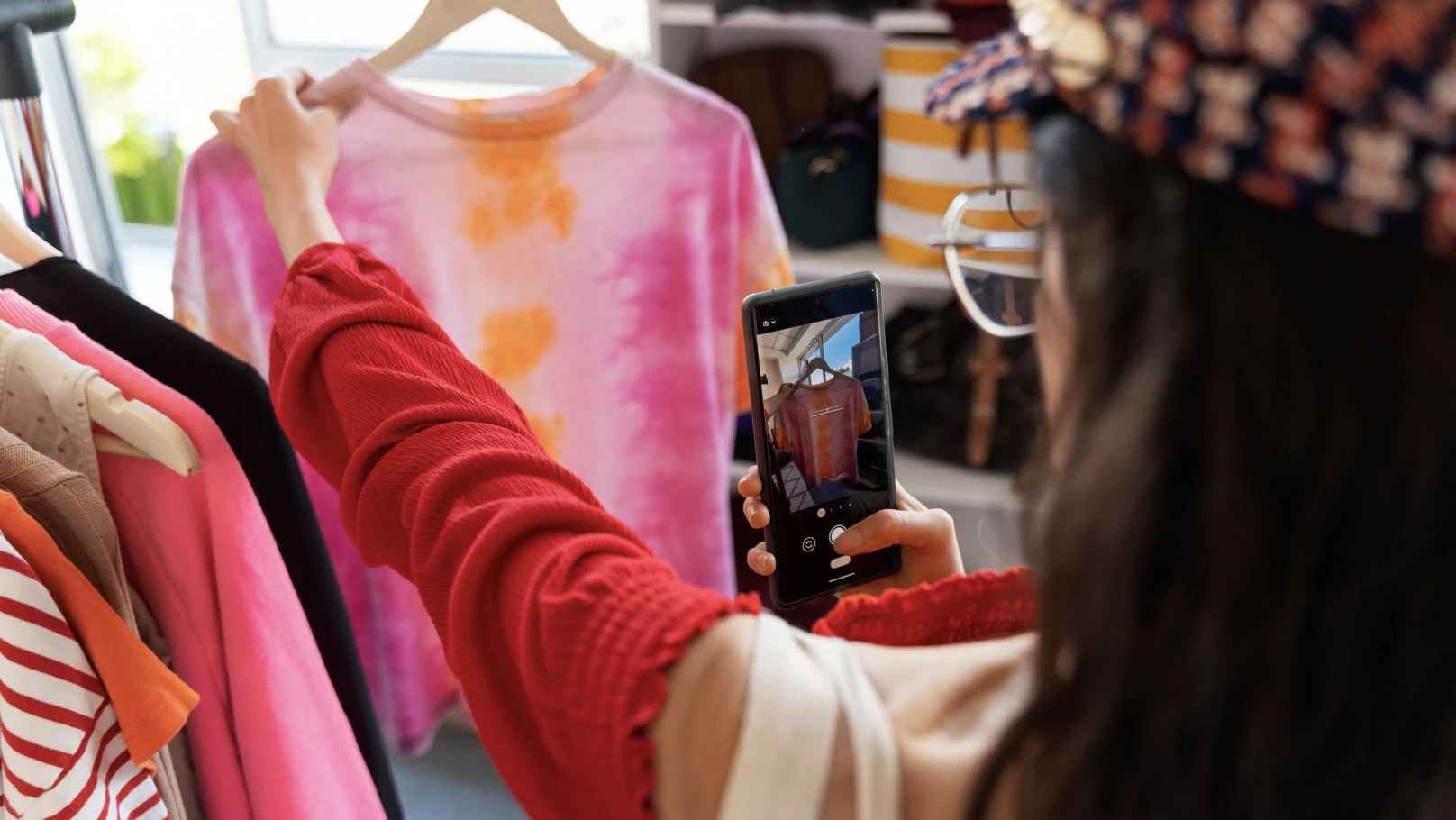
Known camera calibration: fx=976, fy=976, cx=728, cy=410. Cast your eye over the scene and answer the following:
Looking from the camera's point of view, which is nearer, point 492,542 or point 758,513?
point 492,542

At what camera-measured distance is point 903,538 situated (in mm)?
695

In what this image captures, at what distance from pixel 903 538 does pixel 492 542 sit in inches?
13.2

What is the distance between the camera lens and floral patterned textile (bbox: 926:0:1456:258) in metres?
0.26

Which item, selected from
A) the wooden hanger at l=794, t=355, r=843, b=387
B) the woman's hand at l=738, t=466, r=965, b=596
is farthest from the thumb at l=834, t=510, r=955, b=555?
the wooden hanger at l=794, t=355, r=843, b=387

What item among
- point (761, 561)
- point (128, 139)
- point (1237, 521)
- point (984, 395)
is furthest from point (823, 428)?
point (128, 139)

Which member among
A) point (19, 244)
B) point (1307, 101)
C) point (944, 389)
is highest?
point (1307, 101)

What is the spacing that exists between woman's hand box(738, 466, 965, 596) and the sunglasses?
0.47 feet

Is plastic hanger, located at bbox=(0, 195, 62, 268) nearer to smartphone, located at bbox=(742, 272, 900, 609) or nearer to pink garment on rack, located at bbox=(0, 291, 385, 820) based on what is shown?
pink garment on rack, located at bbox=(0, 291, 385, 820)

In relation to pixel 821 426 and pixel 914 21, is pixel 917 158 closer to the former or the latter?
pixel 914 21

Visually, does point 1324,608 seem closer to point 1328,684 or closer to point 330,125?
point 1328,684

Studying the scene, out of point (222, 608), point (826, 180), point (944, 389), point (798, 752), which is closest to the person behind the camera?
point (798, 752)

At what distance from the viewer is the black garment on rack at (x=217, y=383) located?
68 cm

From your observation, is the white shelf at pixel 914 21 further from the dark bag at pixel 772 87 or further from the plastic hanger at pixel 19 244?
the plastic hanger at pixel 19 244

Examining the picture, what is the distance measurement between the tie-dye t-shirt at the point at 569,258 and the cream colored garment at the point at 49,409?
0.70 ft
